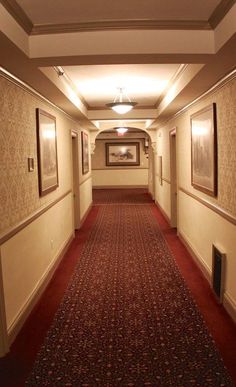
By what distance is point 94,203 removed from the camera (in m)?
12.0

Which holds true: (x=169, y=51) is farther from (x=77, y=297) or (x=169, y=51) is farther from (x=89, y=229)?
(x=89, y=229)

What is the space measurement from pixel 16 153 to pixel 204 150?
2368 mm

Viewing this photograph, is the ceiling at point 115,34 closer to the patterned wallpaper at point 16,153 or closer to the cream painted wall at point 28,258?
the patterned wallpaper at point 16,153

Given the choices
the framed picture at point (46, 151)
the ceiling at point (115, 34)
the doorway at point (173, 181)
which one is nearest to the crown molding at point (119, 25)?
the ceiling at point (115, 34)

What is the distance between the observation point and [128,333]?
128 inches

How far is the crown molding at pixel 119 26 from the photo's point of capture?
2.75 meters

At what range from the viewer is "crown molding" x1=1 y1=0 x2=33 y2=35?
236 centimetres

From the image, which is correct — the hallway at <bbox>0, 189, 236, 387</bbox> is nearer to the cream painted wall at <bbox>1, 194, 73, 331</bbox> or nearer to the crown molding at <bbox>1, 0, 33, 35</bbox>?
the cream painted wall at <bbox>1, 194, 73, 331</bbox>

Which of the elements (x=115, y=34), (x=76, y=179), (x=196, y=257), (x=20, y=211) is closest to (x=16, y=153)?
(x=20, y=211)

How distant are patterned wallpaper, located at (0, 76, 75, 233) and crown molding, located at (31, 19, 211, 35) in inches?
22.7

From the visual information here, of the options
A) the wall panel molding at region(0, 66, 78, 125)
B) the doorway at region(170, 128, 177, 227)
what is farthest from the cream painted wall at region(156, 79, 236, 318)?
the wall panel molding at region(0, 66, 78, 125)

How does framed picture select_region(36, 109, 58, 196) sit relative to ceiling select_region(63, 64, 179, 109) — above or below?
below

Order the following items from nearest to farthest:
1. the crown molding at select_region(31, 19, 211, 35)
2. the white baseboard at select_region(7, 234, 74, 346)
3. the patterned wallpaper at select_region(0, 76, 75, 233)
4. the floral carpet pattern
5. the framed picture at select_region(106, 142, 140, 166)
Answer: the floral carpet pattern < the crown molding at select_region(31, 19, 211, 35) < the patterned wallpaper at select_region(0, 76, 75, 233) < the white baseboard at select_region(7, 234, 74, 346) < the framed picture at select_region(106, 142, 140, 166)

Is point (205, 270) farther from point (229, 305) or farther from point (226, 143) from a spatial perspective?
point (226, 143)
